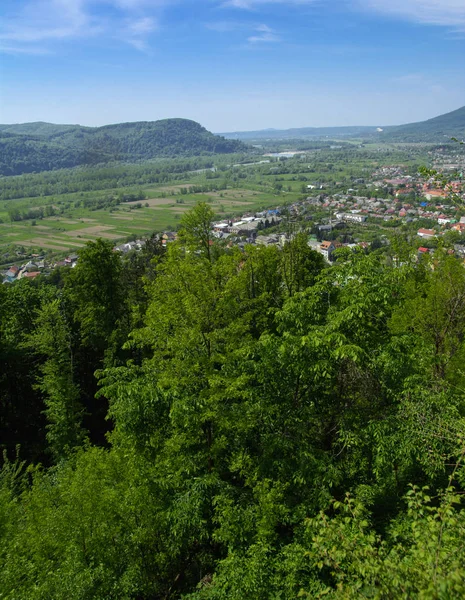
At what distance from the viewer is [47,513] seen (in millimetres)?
10078

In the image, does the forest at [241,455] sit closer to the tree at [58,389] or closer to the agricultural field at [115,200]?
the tree at [58,389]

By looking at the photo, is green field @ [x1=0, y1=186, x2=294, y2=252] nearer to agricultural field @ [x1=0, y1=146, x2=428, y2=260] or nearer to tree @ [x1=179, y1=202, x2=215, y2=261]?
agricultural field @ [x1=0, y1=146, x2=428, y2=260]

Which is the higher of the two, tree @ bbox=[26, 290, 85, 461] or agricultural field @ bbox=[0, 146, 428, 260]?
agricultural field @ bbox=[0, 146, 428, 260]

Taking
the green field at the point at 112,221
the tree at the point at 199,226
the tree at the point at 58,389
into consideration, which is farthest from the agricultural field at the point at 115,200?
the tree at the point at 199,226

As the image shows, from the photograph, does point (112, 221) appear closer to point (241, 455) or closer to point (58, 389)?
point (58, 389)

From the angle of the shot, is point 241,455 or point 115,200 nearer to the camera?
point 241,455

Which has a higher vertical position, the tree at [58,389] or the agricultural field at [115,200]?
the agricultural field at [115,200]

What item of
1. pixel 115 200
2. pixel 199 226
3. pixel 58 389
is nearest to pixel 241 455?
pixel 58 389

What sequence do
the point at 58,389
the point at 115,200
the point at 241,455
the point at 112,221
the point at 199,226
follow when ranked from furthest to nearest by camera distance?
the point at 115,200 → the point at 112,221 → the point at 199,226 → the point at 58,389 → the point at 241,455

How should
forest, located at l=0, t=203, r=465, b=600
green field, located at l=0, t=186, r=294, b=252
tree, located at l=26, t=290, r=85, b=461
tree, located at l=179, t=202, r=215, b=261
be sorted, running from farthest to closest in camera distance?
1. green field, located at l=0, t=186, r=294, b=252
2. tree, located at l=179, t=202, r=215, b=261
3. tree, located at l=26, t=290, r=85, b=461
4. forest, located at l=0, t=203, r=465, b=600

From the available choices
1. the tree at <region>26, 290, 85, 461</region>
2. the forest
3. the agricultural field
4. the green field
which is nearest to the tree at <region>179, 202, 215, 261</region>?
the tree at <region>26, 290, 85, 461</region>

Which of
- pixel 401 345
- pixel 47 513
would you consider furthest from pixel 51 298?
pixel 401 345

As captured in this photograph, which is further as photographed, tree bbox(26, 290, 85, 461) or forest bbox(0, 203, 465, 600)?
tree bbox(26, 290, 85, 461)

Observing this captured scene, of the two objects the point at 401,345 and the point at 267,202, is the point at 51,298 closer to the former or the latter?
the point at 401,345
